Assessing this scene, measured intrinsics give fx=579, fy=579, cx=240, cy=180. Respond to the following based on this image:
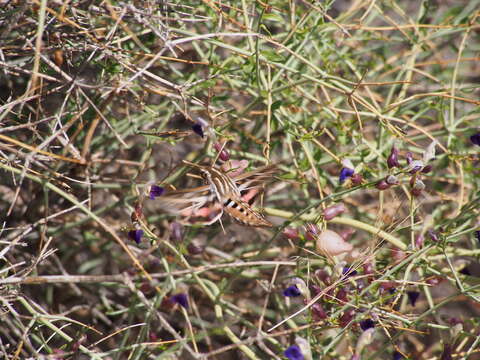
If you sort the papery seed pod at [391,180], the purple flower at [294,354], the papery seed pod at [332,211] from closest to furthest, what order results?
the purple flower at [294,354] → the papery seed pod at [391,180] → the papery seed pod at [332,211]

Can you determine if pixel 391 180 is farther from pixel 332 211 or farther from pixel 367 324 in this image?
pixel 367 324

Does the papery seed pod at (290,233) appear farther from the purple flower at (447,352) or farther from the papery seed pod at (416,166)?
the purple flower at (447,352)

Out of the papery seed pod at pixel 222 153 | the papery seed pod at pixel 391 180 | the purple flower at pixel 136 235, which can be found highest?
the papery seed pod at pixel 391 180

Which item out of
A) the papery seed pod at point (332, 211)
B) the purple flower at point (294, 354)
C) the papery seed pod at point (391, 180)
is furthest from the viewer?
the papery seed pod at point (332, 211)

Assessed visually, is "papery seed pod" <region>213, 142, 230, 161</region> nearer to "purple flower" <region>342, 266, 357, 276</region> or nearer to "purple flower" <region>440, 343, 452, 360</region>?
"purple flower" <region>342, 266, 357, 276</region>

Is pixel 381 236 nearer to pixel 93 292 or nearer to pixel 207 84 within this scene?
pixel 207 84

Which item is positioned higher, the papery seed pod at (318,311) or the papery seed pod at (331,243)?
the papery seed pod at (331,243)

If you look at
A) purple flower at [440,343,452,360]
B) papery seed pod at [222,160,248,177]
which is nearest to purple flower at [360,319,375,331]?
purple flower at [440,343,452,360]

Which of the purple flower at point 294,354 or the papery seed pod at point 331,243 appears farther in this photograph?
the papery seed pod at point 331,243

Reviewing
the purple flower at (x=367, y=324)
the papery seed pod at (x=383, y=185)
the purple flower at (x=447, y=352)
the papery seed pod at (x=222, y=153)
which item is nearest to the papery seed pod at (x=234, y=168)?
the papery seed pod at (x=222, y=153)

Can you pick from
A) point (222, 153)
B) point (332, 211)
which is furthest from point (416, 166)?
point (222, 153)

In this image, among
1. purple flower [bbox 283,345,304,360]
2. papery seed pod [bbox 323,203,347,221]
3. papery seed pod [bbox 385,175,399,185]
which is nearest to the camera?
purple flower [bbox 283,345,304,360]
